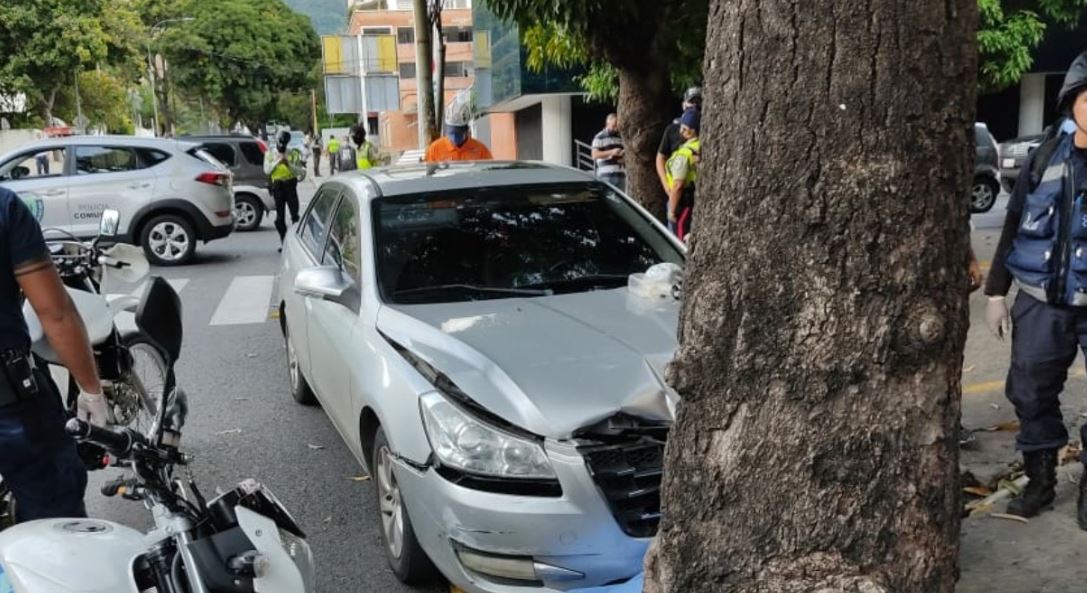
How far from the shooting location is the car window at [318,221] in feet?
18.0

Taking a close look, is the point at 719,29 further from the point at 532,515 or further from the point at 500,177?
the point at 500,177

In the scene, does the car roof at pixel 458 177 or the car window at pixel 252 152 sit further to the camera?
the car window at pixel 252 152

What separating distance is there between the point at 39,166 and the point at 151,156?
141 centimetres

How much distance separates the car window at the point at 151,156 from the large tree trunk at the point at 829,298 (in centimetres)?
1201

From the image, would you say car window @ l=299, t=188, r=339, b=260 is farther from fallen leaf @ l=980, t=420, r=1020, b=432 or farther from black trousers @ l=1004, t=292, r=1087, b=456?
fallen leaf @ l=980, t=420, r=1020, b=432

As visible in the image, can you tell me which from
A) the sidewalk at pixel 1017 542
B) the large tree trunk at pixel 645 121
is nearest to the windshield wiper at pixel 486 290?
the sidewalk at pixel 1017 542

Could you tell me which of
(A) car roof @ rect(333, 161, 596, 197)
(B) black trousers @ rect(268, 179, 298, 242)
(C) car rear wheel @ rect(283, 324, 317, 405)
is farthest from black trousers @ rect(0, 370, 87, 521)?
(B) black trousers @ rect(268, 179, 298, 242)

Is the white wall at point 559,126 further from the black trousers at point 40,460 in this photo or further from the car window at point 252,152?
the black trousers at point 40,460

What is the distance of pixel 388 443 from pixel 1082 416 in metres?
3.67

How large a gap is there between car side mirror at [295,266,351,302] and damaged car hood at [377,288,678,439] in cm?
33

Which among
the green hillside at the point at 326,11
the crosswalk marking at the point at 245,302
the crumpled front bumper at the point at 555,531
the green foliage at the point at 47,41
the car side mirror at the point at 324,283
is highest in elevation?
the green hillside at the point at 326,11

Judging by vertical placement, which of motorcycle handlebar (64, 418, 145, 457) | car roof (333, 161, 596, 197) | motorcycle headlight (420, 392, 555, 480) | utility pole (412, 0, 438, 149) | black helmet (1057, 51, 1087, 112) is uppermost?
utility pole (412, 0, 438, 149)

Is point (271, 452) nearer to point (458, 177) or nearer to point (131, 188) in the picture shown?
point (458, 177)

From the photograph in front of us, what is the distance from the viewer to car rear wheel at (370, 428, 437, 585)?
362cm
